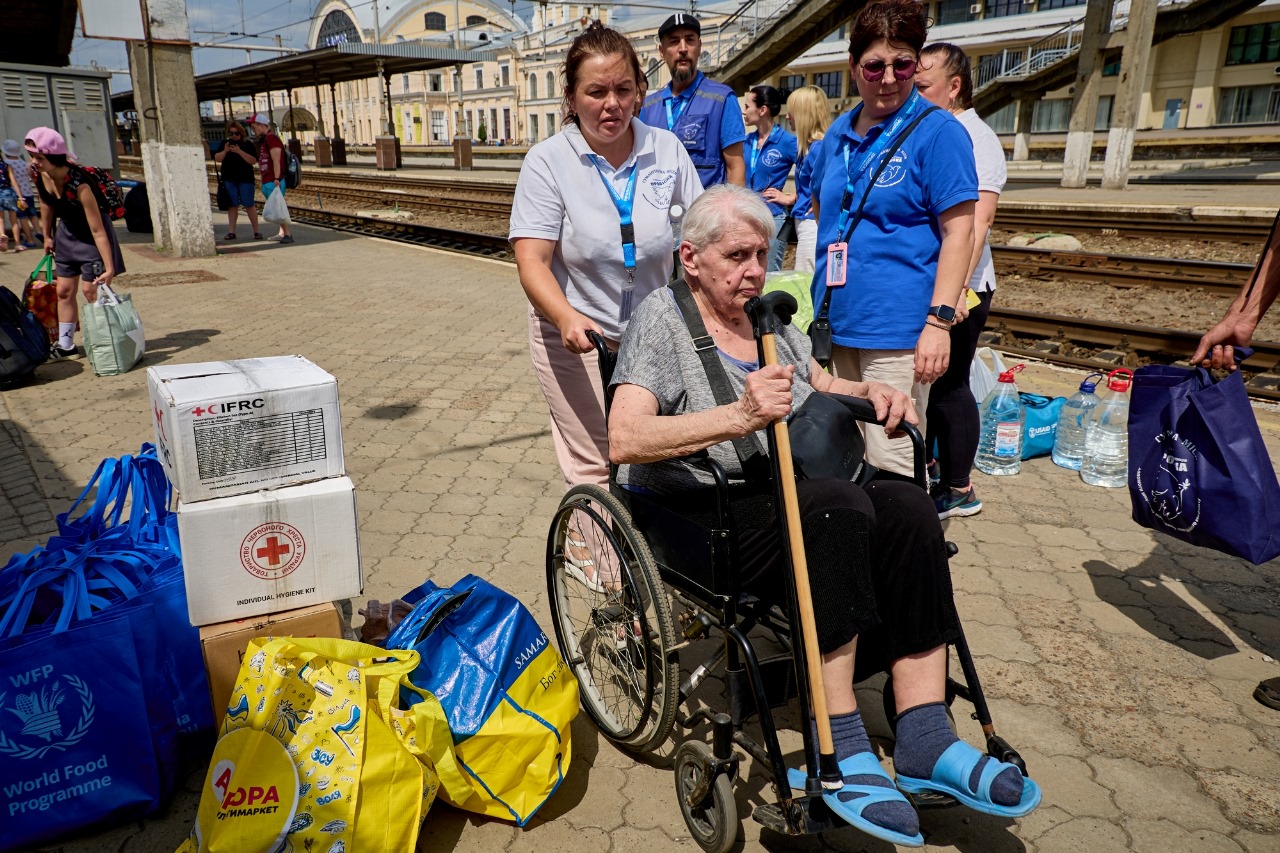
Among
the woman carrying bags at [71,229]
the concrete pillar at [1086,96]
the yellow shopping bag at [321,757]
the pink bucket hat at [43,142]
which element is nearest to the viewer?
the yellow shopping bag at [321,757]

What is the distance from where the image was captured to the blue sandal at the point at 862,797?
6.52 feet

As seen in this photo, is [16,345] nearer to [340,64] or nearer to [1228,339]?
[1228,339]

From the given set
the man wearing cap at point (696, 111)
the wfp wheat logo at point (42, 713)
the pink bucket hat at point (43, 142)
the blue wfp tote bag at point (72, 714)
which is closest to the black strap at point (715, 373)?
the blue wfp tote bag at point (72, 714)

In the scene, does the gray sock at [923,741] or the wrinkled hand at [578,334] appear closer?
the gray sock at [923,741]

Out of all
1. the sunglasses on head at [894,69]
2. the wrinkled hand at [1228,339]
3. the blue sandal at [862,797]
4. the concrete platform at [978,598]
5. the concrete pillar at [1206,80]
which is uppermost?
the concrete pillar at [1206,80]

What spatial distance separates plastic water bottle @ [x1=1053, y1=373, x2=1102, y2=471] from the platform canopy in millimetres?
25963

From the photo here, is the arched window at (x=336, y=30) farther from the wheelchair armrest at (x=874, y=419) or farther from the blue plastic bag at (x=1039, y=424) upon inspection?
the wheelchair armrest at (x=874, y=419)

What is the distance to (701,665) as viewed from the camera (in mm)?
2418

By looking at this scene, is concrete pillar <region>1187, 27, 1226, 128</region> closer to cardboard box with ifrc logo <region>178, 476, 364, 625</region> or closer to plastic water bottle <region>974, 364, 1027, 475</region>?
plastic water bottle <region>974, 364, 1027, 475</region>

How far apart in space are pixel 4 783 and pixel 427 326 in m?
6.58

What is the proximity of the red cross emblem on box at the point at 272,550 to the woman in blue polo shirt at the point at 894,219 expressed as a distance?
2070 millimetres

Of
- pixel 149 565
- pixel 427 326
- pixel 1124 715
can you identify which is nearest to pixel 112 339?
pixel 427 326

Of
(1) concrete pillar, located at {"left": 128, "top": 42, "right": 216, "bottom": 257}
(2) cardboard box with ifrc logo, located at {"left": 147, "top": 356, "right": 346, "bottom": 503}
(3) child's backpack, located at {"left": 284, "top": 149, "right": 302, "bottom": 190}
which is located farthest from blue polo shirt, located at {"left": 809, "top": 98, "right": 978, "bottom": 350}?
(3) child's backpack, located at {"left": 284, "top": 149, "right": 302, "bottom": 190}

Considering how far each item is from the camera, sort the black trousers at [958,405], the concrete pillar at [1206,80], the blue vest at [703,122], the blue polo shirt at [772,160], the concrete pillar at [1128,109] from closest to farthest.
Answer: the black trousers at [958,405], the blue vest at [703,122], the blue polo shirt at [772,160], the concrete pillar at [1128,109], the concrete pillar at [1206,80]
